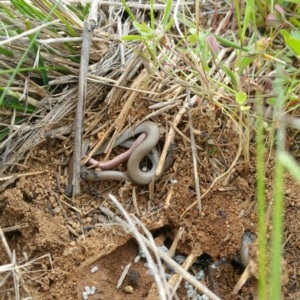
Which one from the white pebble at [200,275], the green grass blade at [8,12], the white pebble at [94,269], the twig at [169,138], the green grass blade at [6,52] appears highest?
the green grass blade at [8,12]

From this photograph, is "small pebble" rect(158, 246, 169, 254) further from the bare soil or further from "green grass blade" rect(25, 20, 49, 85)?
"green grass blade" rect(25, 20, 49, 85)

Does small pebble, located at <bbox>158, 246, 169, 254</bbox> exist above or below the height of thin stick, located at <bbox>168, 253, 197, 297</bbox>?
below

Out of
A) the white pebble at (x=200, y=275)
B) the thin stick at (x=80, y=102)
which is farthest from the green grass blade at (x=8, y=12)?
the white pebble at (x=200, y=275)

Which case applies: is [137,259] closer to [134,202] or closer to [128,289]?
[128,289]

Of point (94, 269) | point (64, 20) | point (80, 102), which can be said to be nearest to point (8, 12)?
point (64, 20)

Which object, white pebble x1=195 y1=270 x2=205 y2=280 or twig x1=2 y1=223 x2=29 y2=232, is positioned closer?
white pebble x1=195 y1=270 x2=205 y2=280

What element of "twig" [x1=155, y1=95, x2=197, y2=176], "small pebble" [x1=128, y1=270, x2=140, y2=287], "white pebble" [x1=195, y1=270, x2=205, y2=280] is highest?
"twig" [x1=155, y1=95, x2=197, y2=176]

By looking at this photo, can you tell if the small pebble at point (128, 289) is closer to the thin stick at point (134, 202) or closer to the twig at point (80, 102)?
the thin stick at point (134, 202)

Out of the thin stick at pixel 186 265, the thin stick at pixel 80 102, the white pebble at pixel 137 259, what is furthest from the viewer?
the thin stick at pixel 80 102

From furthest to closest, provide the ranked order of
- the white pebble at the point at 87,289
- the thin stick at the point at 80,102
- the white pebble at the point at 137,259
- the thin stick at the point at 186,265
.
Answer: the thin stick at the point at 80,102
the white pebble at the point at 137,259
the white pebble at the point at 87,289
the thin stick at the point at 186,265

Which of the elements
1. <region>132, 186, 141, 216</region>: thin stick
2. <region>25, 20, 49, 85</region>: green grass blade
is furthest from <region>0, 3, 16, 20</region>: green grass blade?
<region>132, 186, 141, 216</region>: thin stick
